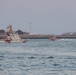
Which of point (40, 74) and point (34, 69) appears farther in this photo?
point (34, 69)

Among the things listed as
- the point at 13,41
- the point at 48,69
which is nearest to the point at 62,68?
the point at 48,69

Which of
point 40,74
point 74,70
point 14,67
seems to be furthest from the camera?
point 14,67

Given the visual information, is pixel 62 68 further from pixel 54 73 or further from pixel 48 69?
pixel 54 73

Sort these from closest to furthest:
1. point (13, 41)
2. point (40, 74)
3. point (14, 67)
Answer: point (40, 74) < point (14, 67) < point (13, 41)

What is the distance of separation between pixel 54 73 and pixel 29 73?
184 centimetres

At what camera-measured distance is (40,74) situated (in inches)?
1388

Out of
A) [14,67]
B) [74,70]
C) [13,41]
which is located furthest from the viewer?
[13,41]

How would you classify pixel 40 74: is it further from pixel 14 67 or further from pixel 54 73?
pixel 14 67

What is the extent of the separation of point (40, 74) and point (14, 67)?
5809 millimetres

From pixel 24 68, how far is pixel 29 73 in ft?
12.3

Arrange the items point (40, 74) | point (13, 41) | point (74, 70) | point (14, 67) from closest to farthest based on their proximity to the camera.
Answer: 1. point (40, 74)
2. point (74, 70)
3. point (14, 67)
4. point (13, 41)

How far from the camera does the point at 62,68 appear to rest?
39938mm

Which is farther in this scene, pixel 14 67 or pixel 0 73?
pixel 14 67

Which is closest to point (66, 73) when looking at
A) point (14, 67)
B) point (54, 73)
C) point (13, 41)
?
point (54, 73)
